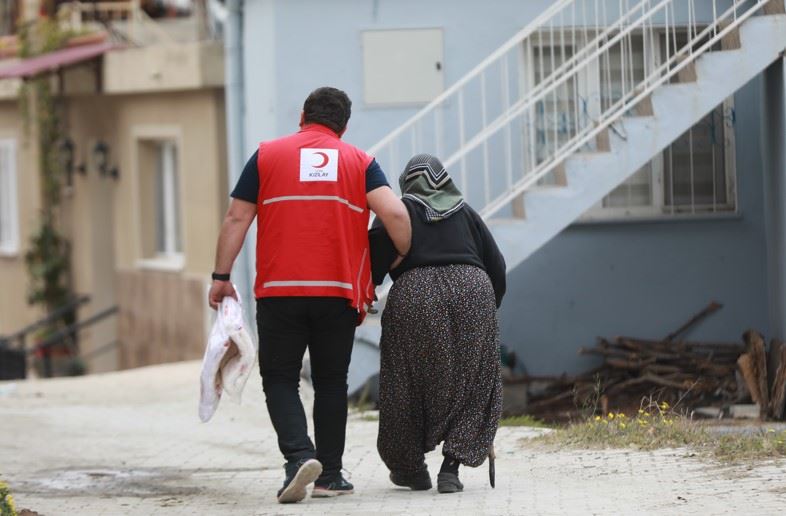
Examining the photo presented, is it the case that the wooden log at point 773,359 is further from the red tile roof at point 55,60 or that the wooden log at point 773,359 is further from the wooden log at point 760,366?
the red tile roof at point 55,60

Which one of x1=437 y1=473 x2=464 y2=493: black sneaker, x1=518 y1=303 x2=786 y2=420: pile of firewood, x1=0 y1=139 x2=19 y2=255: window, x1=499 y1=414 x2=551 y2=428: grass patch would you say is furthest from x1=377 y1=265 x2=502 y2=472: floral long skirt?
x1=0 y1=139 x2=19 y2=255: window

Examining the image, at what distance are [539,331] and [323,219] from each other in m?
5.76

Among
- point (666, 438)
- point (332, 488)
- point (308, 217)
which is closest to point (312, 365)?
point (332, 488)

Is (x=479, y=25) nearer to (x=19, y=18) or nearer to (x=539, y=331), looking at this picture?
(x=539, y=331)

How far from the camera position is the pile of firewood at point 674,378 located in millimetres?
10391

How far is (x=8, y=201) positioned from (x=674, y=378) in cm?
1163

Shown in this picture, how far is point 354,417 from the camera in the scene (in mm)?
9727

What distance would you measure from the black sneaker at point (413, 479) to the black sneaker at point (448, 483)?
139 mm

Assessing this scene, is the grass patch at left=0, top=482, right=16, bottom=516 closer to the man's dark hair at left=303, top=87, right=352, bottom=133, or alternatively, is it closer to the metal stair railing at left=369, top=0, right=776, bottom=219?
the man's dark hair at left=303, top=87, right=352, bottom=133

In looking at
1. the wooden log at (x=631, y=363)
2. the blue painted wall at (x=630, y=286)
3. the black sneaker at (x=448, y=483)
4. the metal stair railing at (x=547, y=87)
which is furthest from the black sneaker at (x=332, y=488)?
the blue painted wall at (x=630, y=286)

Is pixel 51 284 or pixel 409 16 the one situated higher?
pixel 409 16

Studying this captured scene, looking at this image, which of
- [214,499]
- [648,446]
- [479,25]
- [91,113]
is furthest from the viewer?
[91,113]

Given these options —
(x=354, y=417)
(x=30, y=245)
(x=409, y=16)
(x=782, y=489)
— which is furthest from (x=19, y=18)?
(x=782, y=489)

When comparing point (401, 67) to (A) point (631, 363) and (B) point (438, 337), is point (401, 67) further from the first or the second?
(B) point (438, 337)
